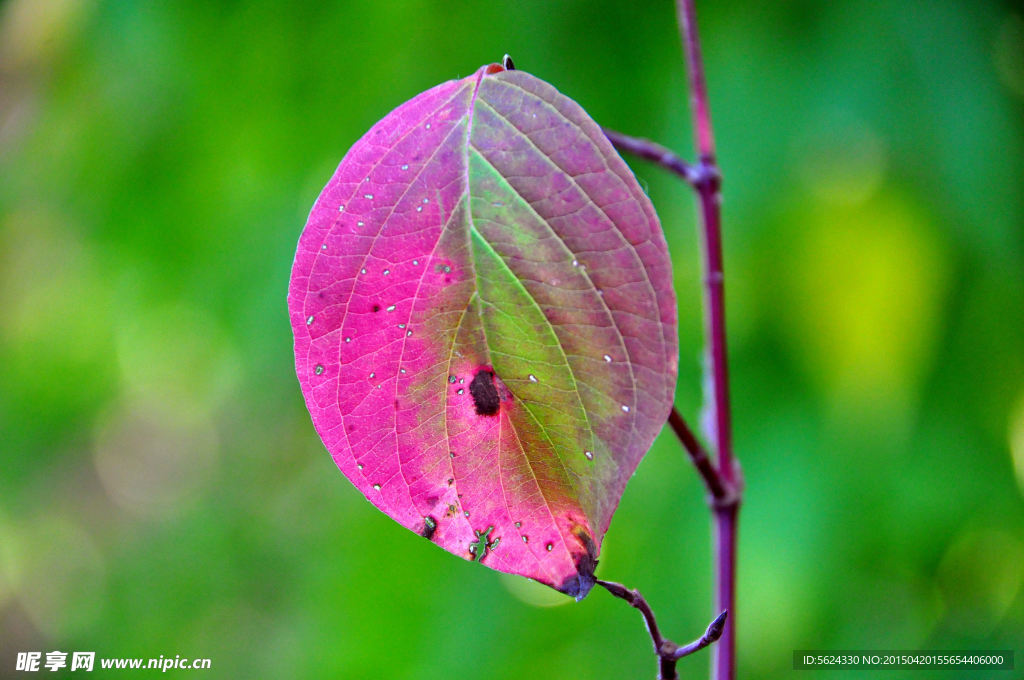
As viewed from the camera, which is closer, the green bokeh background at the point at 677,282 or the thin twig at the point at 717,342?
the thin twig at the point at 717,342

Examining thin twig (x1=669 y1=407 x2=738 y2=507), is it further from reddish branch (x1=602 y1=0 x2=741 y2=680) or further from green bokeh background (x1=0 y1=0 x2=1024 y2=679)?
green bokeh background (x1=0 y1=0 x2=1024 y2=679)

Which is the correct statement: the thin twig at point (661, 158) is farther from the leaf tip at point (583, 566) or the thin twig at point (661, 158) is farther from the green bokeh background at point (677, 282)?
the green bokeh background at point (677, 282)

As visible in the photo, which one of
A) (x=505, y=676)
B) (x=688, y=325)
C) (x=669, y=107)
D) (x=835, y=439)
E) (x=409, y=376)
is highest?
(x=669, y=107)

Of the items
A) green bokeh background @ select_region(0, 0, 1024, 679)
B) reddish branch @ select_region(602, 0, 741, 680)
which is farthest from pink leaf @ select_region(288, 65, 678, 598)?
green bokeh background @ select_region(0, 0, 1024, 679)

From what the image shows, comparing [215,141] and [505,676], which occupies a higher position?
[215,141]

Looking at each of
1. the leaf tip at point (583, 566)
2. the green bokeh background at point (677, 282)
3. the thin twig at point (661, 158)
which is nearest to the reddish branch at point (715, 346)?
the thin twig at point (661, 158)

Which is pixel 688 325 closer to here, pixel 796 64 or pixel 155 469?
pixel 796 64

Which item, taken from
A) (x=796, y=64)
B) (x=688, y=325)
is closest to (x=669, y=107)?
(x=796, y=64)

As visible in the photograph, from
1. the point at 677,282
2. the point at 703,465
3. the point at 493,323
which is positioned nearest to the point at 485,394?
the point at 493,323

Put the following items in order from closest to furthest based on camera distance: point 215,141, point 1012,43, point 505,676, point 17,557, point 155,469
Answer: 1. point 1012,43
2. point 505,676
3. point 215,141
4. point 17,557
5. point 155,469
